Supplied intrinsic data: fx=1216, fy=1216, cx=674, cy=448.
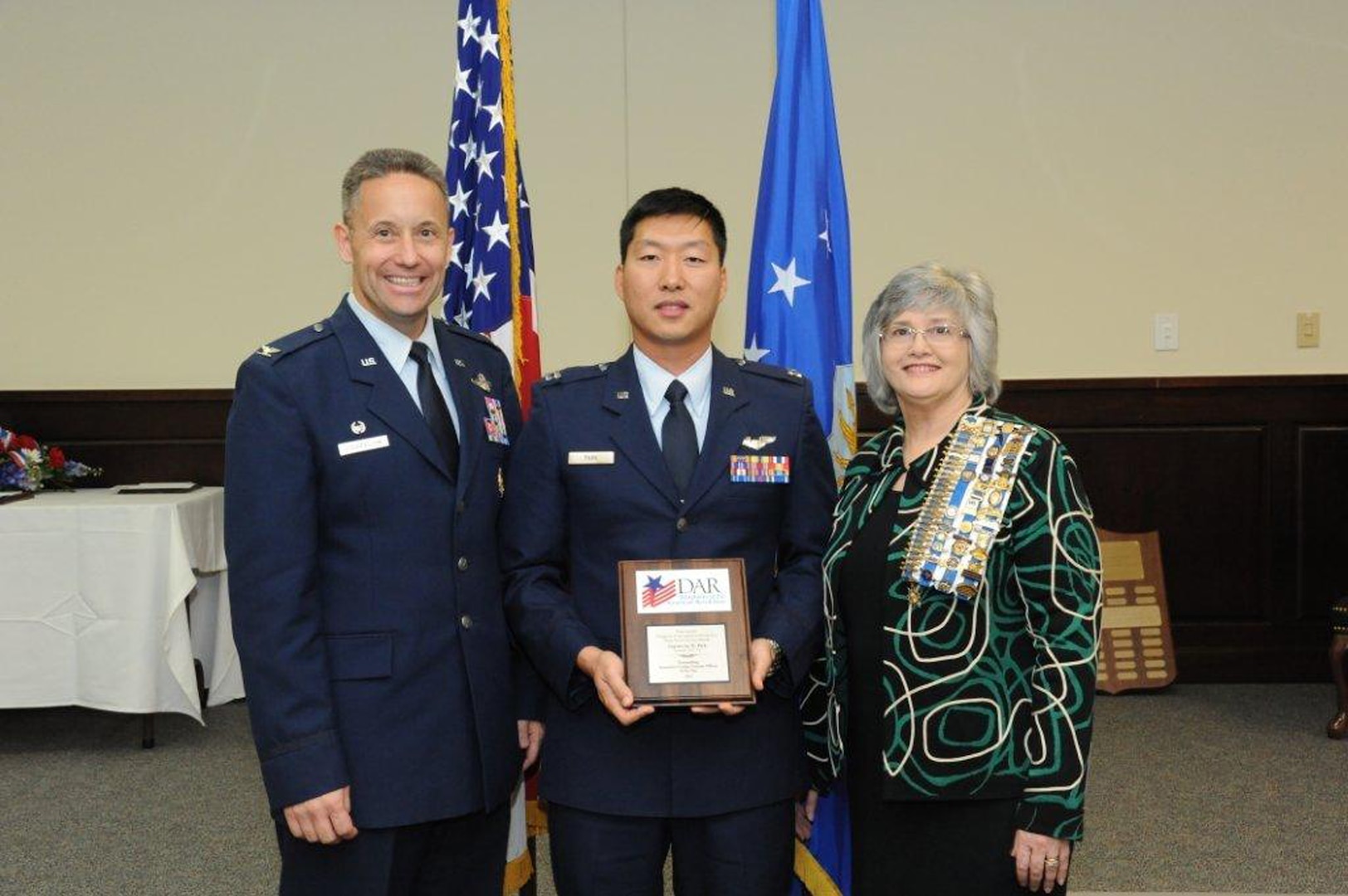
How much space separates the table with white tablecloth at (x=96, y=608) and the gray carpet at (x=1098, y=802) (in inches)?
10.1

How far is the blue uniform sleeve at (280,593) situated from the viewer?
67.2 inches

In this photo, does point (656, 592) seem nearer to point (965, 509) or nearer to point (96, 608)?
point (965, 509)

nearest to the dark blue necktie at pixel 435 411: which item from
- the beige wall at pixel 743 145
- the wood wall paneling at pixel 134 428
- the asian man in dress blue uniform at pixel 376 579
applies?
the asian man in dress blue uniform at pixel 376 579

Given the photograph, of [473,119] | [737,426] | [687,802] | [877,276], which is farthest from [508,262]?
[877,276]

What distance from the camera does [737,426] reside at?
196 centimetres

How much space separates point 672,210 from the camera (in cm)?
197

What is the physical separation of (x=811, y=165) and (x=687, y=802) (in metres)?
1.41

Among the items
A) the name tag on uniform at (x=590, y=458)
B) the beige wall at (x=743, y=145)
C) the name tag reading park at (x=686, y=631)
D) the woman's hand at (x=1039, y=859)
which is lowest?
the woman's hand at (x=1039, y=859)

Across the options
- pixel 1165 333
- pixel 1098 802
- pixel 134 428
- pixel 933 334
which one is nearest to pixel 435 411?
pixel 933 334

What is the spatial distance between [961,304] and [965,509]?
337 millimetres

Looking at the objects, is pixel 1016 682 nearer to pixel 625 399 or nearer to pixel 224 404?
pixel 625 399

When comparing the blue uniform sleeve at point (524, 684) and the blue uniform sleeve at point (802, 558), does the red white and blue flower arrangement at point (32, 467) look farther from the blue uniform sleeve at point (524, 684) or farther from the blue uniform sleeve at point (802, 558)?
the blue uniform sleeve at point (802, 558)

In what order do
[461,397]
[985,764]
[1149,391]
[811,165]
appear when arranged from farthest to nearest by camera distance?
1. [1149,391]
2. [811,165]
3. [461,397]
4. [985,764]

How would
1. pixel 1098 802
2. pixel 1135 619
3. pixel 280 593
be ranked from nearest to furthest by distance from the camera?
1. pixel 280 593
2. pixel 1098 802
3. pixel 1135 619
